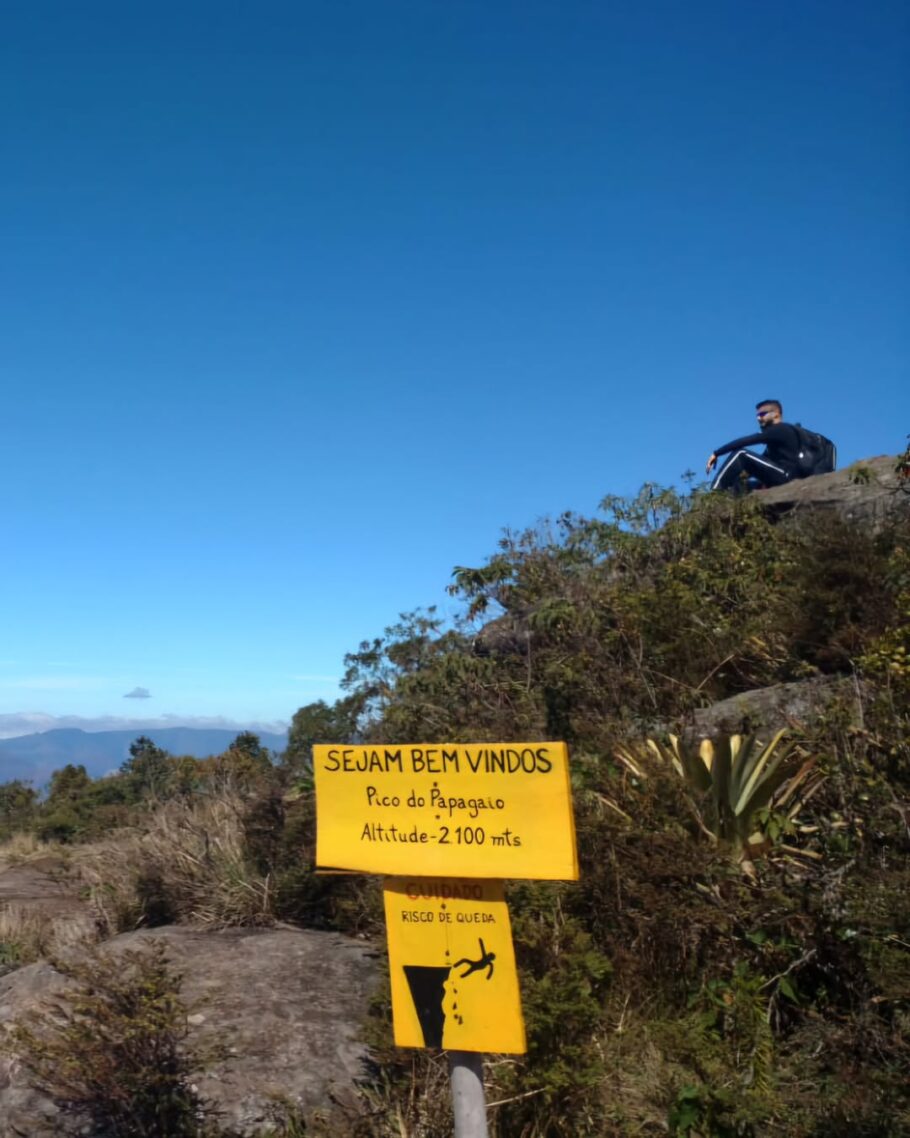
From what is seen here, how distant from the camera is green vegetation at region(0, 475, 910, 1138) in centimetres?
393

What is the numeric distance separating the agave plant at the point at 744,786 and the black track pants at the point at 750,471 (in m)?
7.84

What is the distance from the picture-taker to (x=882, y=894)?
4105 mm

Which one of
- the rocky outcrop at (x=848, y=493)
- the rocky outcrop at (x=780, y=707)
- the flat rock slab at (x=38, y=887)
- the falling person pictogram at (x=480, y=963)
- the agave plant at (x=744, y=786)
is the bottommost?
the flat rock slab at (x=38, y=887)

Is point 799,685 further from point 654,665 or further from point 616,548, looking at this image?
point 616,548

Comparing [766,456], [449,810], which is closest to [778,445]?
[766,456]

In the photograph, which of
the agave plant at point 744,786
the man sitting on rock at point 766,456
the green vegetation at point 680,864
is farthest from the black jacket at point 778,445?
the agave plant at point 744,786

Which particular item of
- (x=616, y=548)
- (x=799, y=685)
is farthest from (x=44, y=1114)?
(x=616, y=548)

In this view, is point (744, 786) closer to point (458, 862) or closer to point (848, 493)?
point (458, 862)

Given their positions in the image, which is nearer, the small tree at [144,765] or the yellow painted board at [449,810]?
the yellow painted board at [449,810]

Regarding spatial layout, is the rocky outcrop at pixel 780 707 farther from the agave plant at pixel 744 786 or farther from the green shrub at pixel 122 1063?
the green shrub at pixel 122 1063

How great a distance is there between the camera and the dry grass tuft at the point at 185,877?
20.7 ft

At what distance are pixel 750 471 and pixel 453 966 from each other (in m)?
11.0

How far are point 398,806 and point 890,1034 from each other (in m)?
2.26

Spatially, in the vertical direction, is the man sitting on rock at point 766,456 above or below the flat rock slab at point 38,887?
above
